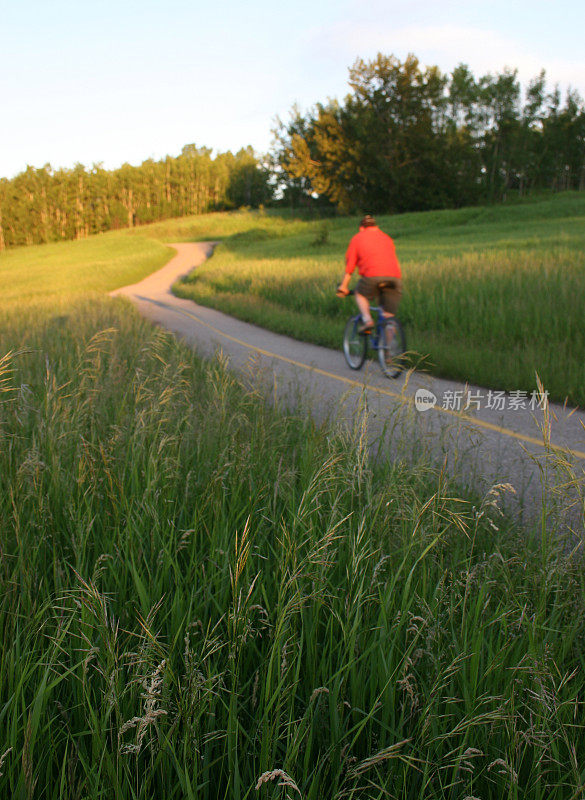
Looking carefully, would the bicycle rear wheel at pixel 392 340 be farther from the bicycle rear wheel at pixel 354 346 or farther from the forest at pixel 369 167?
the forest at pixel 369 167

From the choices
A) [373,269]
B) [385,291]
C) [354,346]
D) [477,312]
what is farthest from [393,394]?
[477,312]

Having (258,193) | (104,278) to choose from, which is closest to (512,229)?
(104,278)

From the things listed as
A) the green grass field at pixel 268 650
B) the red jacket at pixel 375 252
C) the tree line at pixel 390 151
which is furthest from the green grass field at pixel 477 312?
the tree line at pixel 390 151

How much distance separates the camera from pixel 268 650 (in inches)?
75.7

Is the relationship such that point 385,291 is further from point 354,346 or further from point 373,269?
point 354,346

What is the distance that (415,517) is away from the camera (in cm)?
224

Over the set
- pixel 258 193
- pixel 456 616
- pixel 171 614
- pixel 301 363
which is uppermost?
pixel 258 193

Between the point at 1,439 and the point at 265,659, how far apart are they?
2.44 m

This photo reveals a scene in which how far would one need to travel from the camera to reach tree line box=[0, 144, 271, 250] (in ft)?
337

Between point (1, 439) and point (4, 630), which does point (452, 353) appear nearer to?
point (1, 439)

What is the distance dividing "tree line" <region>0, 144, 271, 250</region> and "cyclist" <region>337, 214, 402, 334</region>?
4172 inches

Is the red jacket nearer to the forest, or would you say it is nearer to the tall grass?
the tall grass

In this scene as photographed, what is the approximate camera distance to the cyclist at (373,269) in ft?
31.1

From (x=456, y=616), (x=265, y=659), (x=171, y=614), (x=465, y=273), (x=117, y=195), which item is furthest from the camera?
(x=117, y=195)
